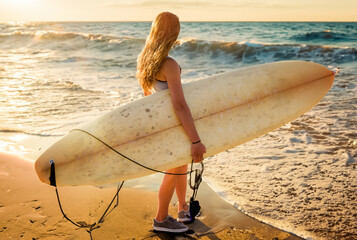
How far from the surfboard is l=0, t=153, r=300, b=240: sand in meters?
0.38

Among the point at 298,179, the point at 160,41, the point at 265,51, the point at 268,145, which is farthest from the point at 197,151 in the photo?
the point at 265,51

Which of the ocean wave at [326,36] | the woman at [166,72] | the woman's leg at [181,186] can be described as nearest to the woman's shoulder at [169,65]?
the woman at [166,72]

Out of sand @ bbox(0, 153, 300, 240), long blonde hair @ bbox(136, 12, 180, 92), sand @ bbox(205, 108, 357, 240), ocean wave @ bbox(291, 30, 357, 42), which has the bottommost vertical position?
sand @ bbox(0, 153, 300, 240)

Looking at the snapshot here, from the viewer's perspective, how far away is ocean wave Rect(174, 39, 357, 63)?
13.2 meters

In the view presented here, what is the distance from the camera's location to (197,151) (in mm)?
2059

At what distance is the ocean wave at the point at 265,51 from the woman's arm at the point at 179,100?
12547mm

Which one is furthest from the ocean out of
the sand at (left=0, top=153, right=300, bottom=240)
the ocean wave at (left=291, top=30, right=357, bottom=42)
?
the ocean wave at (left=291, top=30, right=357, bottom=42)

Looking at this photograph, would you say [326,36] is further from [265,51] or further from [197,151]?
[197,151]

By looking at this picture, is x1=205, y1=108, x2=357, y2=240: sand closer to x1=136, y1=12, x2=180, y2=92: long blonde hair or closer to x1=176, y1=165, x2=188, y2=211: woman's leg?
x1=176, y1=165, x2=188, y2=211: woman's leg

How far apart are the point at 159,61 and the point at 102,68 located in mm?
10966

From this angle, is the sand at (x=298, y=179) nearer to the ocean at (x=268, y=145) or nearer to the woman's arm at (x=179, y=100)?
the ocean at (x=268, y=145)

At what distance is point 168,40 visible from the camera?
196 cm

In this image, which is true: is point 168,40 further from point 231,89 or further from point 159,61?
point 231,89

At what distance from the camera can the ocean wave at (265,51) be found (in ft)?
43.4
